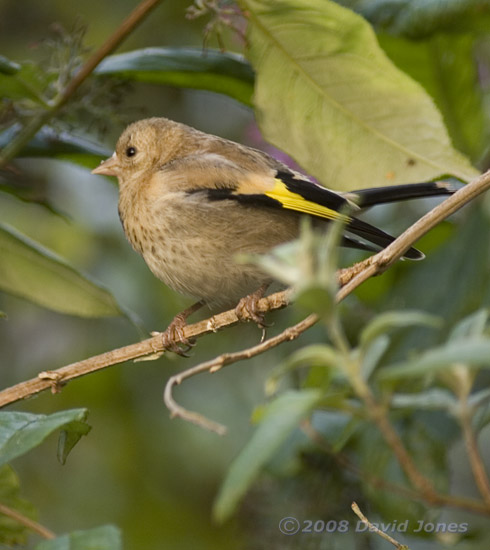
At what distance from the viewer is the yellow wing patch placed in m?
2.87

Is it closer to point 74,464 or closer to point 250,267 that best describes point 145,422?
point 74,464

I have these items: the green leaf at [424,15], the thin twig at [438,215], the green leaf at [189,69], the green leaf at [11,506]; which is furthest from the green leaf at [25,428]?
the green leaf at [424,15]

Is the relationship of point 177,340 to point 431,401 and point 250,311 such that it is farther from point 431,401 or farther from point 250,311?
point 431,401

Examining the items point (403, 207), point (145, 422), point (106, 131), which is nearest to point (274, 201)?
point (106, 131)

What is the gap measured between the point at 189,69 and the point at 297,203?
55cm

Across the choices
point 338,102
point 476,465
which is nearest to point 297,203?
point 338,102

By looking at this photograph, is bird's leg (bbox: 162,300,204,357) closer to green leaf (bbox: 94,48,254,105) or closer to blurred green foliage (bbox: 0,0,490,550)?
blurred green foliage (bbox: 0,0,490,550)

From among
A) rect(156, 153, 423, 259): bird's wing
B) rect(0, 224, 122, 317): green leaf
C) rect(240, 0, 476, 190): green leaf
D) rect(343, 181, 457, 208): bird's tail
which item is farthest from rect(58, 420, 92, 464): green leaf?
rect(343, 181, 457, 208): bird's tail

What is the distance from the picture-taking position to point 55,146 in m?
3.02

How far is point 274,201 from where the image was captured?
2.96 meters

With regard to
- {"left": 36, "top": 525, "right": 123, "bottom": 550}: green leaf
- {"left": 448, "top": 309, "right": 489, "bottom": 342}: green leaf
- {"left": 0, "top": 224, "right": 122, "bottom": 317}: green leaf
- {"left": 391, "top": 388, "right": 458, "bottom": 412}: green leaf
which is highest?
{"left": 0, "top": 224, "right": 122, "bottom": 317}: green leaf

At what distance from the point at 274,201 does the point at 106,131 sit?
24.0 inches

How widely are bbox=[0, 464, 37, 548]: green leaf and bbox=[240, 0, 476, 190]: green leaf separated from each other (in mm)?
1154

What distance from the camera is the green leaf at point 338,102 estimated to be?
2.46 metres
